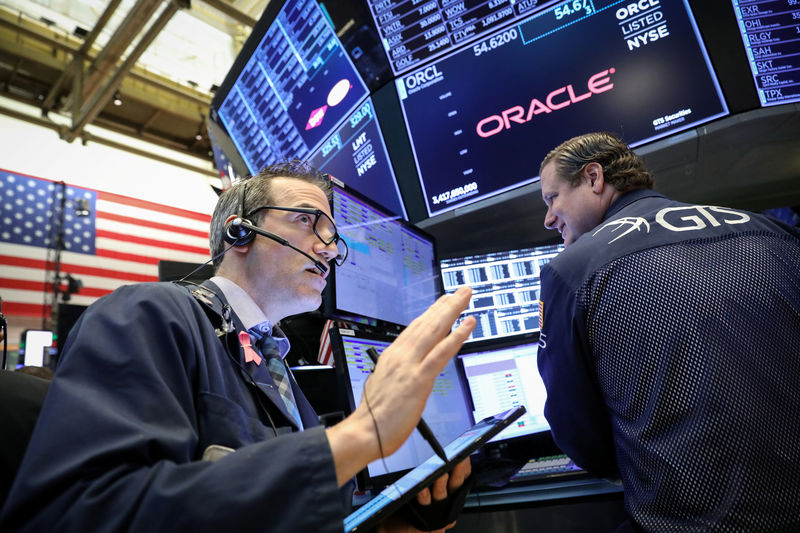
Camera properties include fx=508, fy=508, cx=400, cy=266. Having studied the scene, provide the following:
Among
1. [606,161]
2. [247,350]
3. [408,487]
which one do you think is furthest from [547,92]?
[408,487]

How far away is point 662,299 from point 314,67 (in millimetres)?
2612

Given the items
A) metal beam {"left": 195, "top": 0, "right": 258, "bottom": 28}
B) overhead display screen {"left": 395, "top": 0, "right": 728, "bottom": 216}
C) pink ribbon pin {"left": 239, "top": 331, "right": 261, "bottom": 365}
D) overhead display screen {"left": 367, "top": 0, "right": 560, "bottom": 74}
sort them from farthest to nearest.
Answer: metal beam {"left": 195, "top": 0, "right": 258, "bottom": 28} < overhead display screen {"left": 367, "top": 0, "right": 560, "bottom": 74} < overhead display screen {"left": 395, "top": 0, "right": 728, "bottom": 216} < pink ribbon pin {"left": 239, "top": 331, "right": 261, "bottom": 365}

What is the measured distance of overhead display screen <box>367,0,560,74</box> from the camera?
2.45m

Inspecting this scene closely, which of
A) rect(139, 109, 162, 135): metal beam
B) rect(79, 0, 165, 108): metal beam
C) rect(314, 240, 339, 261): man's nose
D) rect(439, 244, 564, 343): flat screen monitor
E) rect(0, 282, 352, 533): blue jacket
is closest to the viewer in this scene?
rect(0, 282, 352, 533): blue jacket

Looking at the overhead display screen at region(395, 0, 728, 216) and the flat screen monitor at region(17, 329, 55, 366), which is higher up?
the overhead display screen at region(395, 0, 728, 216)

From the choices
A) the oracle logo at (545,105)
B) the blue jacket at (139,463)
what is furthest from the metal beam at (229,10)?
the blue jacket at (139,463)

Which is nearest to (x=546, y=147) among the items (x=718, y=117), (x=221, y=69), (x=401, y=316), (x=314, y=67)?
(x=718, y=117)

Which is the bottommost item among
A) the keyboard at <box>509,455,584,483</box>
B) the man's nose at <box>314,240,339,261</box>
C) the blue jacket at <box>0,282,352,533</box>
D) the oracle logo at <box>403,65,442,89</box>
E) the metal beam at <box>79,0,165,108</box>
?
the keyboard at <box>509,455,584,483</box>

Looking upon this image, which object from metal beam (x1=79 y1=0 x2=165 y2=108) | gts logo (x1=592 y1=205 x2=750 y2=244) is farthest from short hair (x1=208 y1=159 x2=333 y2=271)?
metal beam (x1=79 y1=0 x2=165 y2=108)

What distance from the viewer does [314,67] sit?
3.11 metres

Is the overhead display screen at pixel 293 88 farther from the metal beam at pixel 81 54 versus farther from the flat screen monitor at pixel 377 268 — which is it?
the metal beam at pixel 81 54

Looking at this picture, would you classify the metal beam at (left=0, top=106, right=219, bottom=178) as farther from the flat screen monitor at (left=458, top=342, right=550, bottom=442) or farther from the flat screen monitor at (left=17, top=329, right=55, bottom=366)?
the flat screen monitor at (left=458, top=342, right=550, bottom=442)

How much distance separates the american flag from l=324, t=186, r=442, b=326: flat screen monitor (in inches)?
176

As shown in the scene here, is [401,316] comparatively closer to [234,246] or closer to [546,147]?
[234,246]
